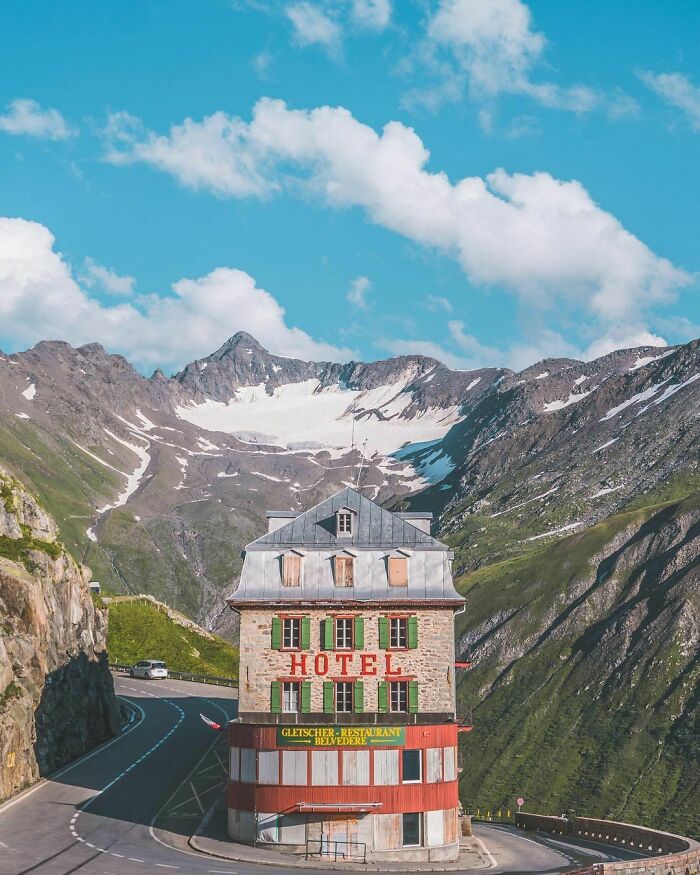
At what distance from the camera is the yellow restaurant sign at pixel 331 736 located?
5312 centimetres

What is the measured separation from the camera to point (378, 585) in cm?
5950

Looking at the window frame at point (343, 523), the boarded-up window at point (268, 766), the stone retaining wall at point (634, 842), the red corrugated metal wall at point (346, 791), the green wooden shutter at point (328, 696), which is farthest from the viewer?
the window frame at point (343, 523)

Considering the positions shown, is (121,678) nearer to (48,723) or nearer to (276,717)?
(48,723)

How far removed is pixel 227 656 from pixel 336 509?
233ft

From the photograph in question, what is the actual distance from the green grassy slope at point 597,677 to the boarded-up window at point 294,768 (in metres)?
79.2

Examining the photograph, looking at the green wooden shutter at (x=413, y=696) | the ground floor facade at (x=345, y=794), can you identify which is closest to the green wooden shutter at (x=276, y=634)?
the ground floor facade at (x=345, y=794)

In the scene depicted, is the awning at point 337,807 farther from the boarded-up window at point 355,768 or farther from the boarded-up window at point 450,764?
the boarded-up window at point 450,764

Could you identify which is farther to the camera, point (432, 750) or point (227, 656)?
point (227, 656)

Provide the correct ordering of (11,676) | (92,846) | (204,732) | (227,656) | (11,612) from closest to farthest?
(92,846)
(11,676)
(11,612)
(204,732)
(227,656)

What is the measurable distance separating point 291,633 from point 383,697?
6.14 meters

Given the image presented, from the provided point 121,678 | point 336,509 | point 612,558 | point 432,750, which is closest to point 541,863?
point 432,750

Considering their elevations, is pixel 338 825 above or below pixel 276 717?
below

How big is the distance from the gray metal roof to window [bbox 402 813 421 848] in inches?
585

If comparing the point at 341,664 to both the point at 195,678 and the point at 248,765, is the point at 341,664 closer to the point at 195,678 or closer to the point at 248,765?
the point at 248,765
